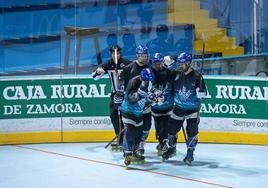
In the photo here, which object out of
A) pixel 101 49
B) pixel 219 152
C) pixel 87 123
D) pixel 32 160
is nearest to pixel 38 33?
pixel 101 49

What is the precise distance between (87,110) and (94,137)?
0.44 meters

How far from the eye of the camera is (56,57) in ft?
29.4

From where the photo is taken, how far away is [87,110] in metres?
8.28

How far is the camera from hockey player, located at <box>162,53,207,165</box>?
6.25 m

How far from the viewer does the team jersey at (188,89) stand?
6277 millimetres

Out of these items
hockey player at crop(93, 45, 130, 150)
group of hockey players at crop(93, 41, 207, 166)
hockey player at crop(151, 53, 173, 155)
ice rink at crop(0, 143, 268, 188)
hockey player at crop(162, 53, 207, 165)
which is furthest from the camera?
hockey player at crop(93, 45, 130, 150)

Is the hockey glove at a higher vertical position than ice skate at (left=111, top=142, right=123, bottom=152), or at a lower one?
higher

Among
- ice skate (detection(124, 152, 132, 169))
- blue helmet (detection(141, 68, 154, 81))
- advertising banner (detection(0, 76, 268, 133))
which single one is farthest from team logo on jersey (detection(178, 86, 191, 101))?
advertising banner (detection(0, 76, 268, 133))

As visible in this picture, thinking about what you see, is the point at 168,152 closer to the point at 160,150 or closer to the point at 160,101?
the point at 160,150

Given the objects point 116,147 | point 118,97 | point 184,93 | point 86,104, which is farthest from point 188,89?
point 86,104

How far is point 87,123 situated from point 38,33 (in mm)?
2044

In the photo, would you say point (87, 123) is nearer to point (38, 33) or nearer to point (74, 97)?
point (74, 97)

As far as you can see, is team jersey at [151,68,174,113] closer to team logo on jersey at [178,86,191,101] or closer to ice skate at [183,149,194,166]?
team logo on jersey at [178,86,191,101]

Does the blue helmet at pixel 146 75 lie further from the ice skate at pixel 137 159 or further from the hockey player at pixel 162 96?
the ice skate at pixel 137 159
